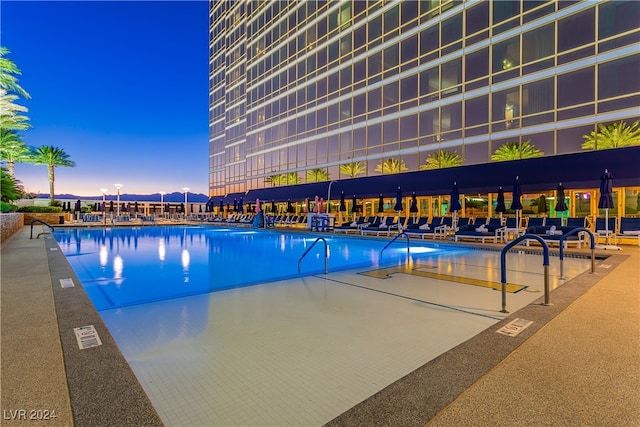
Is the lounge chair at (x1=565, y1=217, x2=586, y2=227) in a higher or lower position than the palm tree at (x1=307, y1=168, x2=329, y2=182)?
lower

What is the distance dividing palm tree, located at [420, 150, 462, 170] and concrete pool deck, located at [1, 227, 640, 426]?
1569 centimetres

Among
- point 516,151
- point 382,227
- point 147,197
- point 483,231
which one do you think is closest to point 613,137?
point 516,151

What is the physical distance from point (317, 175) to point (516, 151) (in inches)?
573

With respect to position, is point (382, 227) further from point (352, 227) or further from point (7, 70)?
point (7, 70)

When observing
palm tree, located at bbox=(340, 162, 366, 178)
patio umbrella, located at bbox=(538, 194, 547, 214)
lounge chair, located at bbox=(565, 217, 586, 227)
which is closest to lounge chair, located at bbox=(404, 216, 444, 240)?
patio umbrella, located at bbox=(538, 194, 547, 214)

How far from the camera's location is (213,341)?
352 centimetres

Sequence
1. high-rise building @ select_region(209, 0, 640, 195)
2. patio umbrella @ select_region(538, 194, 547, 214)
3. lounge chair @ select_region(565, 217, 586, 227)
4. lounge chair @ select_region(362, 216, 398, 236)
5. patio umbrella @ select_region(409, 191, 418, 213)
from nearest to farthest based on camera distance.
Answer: lounge chair @ select_region(565, 217, 586, 227)
high-rise building @ select_region(209, 0, 640, 195)
patio umbrella @ select_region(538, 194, 547, 214)
patio umbrella @ select_region(409, 191, 418, 213)
lounge chair @ select_region(362, 216, 398, 236)

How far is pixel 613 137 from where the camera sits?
1390cm

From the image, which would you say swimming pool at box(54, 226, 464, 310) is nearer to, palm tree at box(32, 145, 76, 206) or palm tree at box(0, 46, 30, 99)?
palm tree at box(0, 46, 30, 99)

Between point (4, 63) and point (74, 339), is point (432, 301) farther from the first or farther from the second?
point (4, 63)

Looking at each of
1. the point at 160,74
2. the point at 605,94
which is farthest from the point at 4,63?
the point at 160,74

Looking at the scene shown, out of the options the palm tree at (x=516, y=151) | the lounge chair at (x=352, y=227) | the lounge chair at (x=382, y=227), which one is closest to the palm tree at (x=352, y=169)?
the lounge chair at (x=352, y=227)

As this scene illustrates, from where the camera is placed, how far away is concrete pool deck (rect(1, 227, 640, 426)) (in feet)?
6.48

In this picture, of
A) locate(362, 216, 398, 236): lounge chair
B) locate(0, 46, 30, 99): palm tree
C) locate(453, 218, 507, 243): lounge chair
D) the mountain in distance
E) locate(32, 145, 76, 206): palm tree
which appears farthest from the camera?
the mountain in distance
